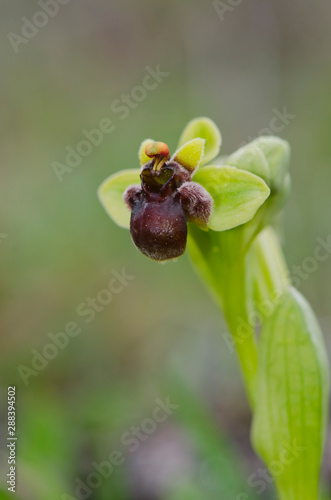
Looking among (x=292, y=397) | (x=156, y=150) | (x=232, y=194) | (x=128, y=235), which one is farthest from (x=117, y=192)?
A: (x=128, y=235)

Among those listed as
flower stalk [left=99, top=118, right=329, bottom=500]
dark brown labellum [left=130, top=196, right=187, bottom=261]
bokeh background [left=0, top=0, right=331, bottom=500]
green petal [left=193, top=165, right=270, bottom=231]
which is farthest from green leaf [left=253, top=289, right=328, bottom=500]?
bokeh background [left=0, top=0, right=331, bottom=500]

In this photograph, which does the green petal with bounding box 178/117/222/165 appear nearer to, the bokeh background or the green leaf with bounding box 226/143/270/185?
the green leaf with bounding box 226/143/270/185

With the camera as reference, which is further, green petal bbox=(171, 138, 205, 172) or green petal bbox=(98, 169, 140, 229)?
green petal bbox=(98, 169, 140, 229)

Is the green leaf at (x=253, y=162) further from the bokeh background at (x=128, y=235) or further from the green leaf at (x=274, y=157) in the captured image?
the bokeh background at (x=128, y=235)

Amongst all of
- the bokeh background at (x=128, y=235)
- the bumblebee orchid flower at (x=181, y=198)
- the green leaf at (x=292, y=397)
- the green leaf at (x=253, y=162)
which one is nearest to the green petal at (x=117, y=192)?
the bumblebee orchid flower at (x=181, y=198)

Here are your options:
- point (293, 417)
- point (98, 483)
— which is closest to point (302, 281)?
point (98, 483)

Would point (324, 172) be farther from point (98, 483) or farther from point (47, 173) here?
point (98, 483)

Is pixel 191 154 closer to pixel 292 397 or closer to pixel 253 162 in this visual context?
pixel 253 162
